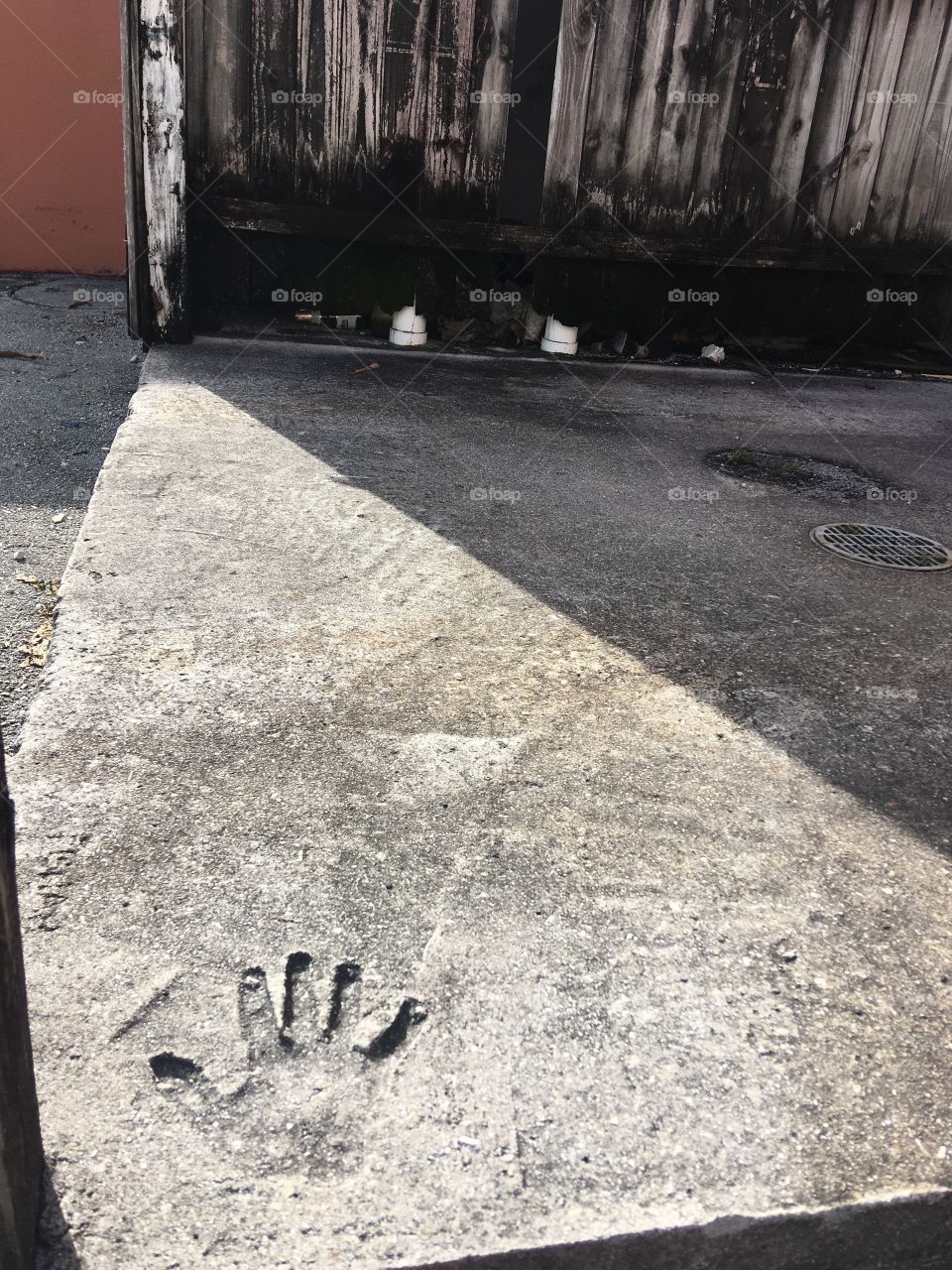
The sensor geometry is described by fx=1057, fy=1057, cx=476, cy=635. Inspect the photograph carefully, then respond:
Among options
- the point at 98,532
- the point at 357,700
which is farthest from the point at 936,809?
the point at 98,532

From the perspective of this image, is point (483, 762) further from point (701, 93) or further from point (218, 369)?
point (701, 93)

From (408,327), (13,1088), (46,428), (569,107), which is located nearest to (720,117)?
(569,107)

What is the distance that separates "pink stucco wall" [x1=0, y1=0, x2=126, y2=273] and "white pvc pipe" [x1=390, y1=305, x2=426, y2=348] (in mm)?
3865

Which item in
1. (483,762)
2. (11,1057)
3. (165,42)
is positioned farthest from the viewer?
(165,42)

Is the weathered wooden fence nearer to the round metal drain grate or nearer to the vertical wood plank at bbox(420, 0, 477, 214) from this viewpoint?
the vertical wood plank at bbox(420, 0, 477, 214)

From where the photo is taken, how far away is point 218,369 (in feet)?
17.0

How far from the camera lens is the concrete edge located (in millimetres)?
1307

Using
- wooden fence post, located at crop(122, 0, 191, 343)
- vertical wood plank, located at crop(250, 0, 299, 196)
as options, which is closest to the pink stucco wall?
wooden fence post, located at crop(122, 0, 191, 343)

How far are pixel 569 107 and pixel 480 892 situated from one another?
17.7 feet

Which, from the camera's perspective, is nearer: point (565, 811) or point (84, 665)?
point (565, 811)

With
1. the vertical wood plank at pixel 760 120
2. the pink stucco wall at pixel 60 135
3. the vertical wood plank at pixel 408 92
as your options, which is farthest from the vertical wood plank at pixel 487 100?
the pink stucco wall at pixel 60 135

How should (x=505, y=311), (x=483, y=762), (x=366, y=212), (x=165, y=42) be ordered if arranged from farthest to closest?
(x=505, y=311) → (x=366, y=212) → (x=165, y=42) → (x=483, y=762)

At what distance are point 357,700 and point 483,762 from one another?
359 mm

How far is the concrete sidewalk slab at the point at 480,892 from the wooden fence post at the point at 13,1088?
0.26ft
